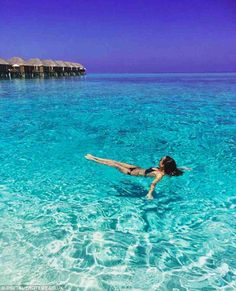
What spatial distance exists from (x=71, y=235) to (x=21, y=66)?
141 feet

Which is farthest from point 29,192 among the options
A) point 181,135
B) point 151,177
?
point 181,135

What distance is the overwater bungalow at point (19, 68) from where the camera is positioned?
4094 cm

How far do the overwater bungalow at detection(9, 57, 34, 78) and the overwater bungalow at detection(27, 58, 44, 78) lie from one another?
801mm

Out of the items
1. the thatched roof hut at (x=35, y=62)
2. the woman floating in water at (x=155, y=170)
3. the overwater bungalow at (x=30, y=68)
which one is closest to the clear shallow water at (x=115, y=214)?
the woman floating in water at (x=155, y=170)

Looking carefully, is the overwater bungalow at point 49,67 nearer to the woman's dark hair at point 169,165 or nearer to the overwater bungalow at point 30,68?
the overwater bungalow at point 30,68

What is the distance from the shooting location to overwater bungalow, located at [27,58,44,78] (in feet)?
147

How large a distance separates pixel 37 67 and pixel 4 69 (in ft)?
32.5

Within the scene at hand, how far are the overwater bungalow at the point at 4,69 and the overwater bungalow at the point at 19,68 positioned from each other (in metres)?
0.80

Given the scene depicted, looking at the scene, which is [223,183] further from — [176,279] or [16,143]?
[16,143]

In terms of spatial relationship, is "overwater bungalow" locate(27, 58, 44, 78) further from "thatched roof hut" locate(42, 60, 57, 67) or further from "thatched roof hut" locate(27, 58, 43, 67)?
"thatched roof hut" locate(42, 60, 57, 67)

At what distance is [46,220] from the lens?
4.85 meters

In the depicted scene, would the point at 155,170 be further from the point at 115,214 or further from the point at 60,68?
the point at 60,68

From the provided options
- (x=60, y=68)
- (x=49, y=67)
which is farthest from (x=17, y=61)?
(x=60, y=68)

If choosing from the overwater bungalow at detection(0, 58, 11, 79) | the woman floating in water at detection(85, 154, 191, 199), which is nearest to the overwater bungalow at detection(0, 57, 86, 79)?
the overwater bungalow at detection(0, 58, 11, 79)
